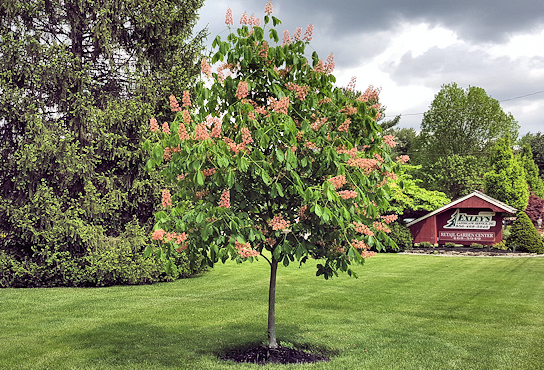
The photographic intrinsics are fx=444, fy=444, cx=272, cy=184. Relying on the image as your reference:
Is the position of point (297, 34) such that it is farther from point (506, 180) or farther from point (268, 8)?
point (506, 180)

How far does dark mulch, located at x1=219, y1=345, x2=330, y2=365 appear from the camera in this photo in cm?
637

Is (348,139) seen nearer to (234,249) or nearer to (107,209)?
(234,249)

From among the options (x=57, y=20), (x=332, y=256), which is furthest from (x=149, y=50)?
(x=332, y=256)

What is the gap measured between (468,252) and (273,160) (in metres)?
24.3

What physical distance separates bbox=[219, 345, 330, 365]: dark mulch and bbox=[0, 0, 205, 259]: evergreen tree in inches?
324

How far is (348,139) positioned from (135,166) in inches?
396

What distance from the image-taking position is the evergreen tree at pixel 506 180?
91.7 ft

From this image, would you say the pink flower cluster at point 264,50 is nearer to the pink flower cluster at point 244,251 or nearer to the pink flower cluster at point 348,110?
the pink flower cluster at point 348,110

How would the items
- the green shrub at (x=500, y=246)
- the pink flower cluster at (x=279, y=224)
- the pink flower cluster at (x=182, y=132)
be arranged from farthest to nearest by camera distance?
1. the green shrub at (x=500, y=246)
2. the pink flower cluster at (x=279, y=224)
3. the pink flower cluster at (x=182, y=132)

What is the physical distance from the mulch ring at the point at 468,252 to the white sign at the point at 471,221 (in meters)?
1.36

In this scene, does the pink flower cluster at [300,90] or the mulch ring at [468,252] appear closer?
the pink flower cluster at [300,90]

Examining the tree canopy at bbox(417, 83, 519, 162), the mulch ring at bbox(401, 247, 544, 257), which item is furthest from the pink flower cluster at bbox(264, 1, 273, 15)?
the tree canopy at bbox(417, 83, 519, 162)

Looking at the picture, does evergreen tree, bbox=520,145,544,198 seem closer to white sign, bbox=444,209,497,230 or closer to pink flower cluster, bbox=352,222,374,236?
white sign, bbox=444,209,497,230

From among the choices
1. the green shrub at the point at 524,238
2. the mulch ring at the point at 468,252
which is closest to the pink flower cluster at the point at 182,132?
the mulch ring at the point at 468,252
